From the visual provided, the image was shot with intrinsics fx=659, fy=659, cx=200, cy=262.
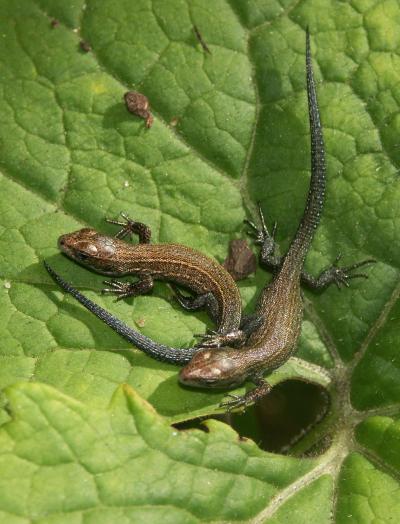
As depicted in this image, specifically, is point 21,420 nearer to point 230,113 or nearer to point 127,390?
point 127,390

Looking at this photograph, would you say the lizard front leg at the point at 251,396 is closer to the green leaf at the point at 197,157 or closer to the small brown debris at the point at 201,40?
the green leaf at the point at 197,157

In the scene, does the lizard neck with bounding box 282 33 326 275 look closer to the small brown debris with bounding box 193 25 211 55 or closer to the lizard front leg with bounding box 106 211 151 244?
the small brown debris with bounding box 193 25 211 55

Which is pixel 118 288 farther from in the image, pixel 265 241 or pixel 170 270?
pixel 265 241

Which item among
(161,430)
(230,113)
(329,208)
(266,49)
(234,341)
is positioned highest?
(266,49)

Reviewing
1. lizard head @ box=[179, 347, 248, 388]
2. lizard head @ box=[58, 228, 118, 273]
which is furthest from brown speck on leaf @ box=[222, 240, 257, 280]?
lizard head @ box=[58, 228, 118, 273]

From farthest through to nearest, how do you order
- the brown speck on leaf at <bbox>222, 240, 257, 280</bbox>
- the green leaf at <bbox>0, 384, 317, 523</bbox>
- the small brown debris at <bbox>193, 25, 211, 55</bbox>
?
1. the brown speck on leaf at <bbox>222, 240, 257, 280</bbox>
2. the small brown debris at <bbox>193, 25, 211, 55</bbox>
3. the green leaf at <bbox>0, 384, 317, 523</bbox>

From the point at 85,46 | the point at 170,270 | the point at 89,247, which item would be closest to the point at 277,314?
the point at 170,270

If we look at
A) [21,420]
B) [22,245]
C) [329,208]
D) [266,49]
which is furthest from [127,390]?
[266,49]
